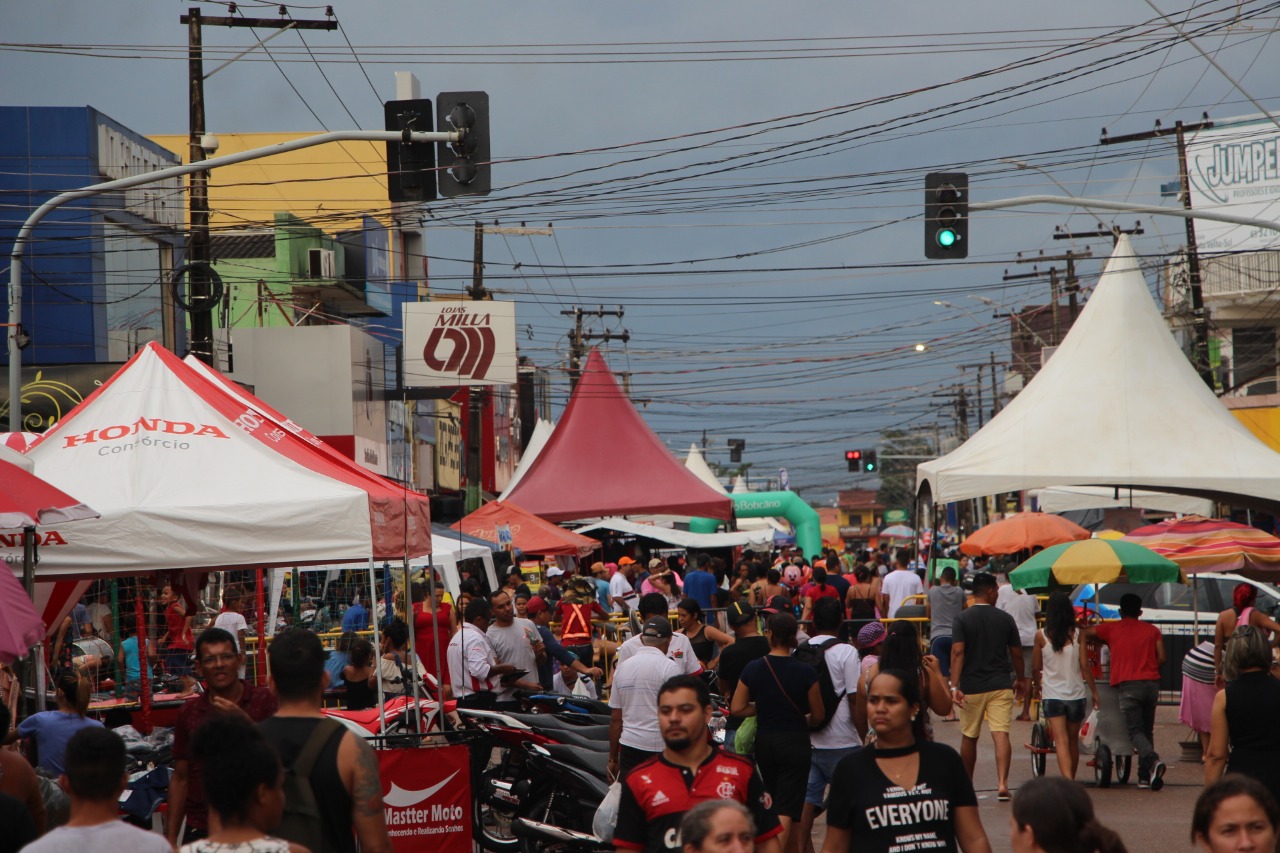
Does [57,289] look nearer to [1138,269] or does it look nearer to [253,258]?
[253,258]

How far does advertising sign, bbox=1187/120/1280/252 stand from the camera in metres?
43.6

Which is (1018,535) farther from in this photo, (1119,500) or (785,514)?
(785,514)

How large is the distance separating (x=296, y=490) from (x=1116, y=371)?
48.5ft

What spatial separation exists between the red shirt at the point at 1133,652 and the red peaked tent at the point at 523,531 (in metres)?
11.8

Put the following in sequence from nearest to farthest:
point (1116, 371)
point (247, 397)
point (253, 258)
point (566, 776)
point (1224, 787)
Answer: point (1224, 787) < point (566, 776) < point (247, 397) < point (1116, 371) < point (253, 258)

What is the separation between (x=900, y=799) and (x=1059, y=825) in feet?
4.42

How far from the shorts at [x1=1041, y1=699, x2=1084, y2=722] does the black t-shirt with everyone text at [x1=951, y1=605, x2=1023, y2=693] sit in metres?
0.63

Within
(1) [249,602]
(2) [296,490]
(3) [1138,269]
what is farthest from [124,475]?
(3) [1138,269]

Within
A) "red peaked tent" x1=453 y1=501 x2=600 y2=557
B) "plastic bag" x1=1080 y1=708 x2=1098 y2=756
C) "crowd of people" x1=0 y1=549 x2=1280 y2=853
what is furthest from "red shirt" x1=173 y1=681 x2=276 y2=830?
"red peaked tent" x1=453 y1=501 x2=600 y2=557

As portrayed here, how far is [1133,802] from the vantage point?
39.8ft

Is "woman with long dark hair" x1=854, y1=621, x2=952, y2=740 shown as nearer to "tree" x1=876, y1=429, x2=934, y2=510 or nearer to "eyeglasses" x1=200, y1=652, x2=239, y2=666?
"eyeglasses" x1=200, y1=652, x2=239, y2=666

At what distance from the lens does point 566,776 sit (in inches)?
375

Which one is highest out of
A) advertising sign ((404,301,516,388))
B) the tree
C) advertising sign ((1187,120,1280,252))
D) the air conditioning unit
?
advertising sign ((1187,120,1280,252))

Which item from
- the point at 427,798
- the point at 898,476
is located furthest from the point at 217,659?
the point at 898,476
